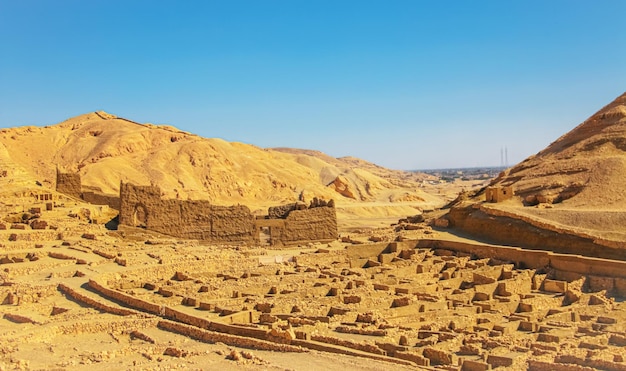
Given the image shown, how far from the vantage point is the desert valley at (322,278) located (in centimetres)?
1401

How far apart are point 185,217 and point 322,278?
444 inches

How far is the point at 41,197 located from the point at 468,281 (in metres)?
23.7

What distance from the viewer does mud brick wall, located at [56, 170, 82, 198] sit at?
36.7 m

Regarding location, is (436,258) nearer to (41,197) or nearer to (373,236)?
(373,236)

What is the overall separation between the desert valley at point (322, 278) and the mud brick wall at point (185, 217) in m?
0.07

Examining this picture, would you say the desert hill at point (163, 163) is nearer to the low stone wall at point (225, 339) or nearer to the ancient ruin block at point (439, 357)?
the low stone wall at point (225, 339)

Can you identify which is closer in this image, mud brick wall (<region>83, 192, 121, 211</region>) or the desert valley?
the desert valley

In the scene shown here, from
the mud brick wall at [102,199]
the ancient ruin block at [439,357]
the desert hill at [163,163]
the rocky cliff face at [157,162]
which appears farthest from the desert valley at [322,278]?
the rocky cliff face at [157,162]

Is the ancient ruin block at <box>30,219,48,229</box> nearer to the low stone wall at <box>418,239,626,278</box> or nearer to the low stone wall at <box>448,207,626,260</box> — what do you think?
the low stone wall at <box>418,239,626,278</box>

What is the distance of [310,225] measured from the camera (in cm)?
3206

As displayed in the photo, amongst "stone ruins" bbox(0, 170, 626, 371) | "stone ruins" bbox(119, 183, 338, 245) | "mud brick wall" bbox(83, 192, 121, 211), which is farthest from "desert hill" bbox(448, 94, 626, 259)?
"mud brick wall" bbox(83, 192, 121, 211)

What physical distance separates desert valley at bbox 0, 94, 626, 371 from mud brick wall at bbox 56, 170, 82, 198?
6 cm

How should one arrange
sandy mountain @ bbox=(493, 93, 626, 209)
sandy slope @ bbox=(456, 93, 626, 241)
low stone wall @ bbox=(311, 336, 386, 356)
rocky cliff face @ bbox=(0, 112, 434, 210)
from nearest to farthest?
1. low stone wall @ bbox=(311, 336, 386, 356)
2. sandy slope @ bbox=(456, 93, 626, 241)
3. sandy mountain @ bbox=(493, 93, 626, 209)
4. rocky cliff face @ bbox=(0, 112, 434, 210)

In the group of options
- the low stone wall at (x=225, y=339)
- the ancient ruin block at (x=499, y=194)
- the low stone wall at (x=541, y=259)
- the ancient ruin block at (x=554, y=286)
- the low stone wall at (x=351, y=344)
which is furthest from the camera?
the ancient ruin block at (x=499, y=194)
